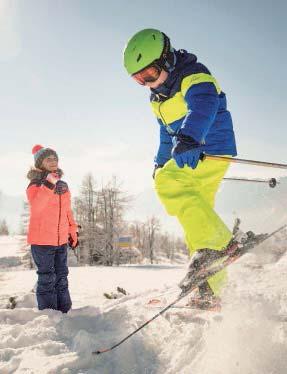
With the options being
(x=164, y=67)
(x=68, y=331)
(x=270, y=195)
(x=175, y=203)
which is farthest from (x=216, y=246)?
(x=164, y=67)

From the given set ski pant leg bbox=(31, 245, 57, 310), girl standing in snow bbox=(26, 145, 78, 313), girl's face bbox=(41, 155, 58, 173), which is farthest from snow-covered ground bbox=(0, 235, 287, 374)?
girl's face bbox=(41, 155, 58, 173)

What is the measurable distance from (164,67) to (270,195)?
1.60m

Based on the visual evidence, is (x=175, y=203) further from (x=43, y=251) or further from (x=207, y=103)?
(x=43, y=251)

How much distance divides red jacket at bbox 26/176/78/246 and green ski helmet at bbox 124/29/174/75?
1.60 metres

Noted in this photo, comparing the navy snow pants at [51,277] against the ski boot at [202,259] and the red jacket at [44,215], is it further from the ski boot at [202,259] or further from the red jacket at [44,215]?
the ski boot at [202,259]

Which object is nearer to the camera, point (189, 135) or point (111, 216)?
point (189, 135)

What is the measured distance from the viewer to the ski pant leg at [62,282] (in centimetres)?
366

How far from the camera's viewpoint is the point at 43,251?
3529 millimetres

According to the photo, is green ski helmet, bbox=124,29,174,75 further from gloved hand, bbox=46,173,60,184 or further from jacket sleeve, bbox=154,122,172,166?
gloved hand, bbox=46,173,60,184

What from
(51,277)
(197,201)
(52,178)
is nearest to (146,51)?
(197,201)

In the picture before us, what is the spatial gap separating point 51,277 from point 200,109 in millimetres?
2306

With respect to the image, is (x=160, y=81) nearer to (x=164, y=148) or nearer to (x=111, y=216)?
(x=164, y=148)

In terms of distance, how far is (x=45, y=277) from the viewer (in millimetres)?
3473

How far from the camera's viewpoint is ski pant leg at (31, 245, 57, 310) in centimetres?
343
